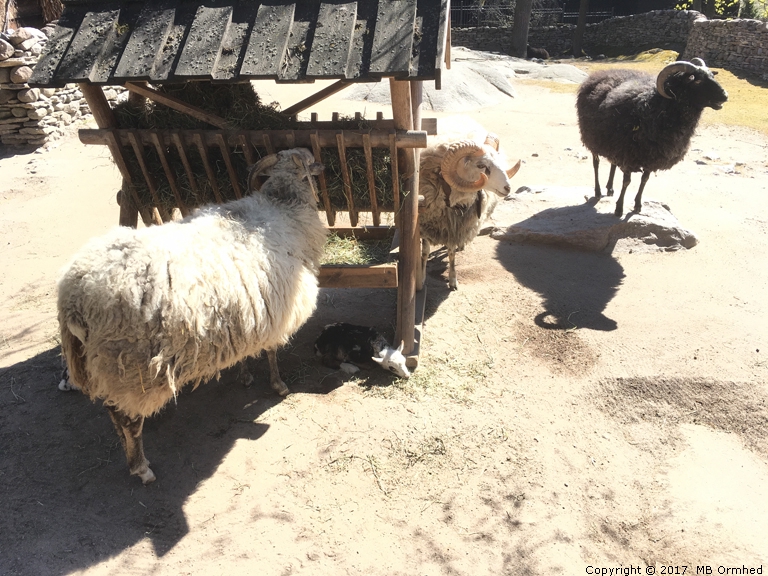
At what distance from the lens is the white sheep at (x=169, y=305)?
350cm

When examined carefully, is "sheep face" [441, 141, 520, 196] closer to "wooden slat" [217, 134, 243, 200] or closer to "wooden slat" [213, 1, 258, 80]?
"wooden slat" [217, 134, 243, 200]

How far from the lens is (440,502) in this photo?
4.07 meters

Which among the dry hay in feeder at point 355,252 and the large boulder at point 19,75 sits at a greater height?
the large boulder at point 19,75

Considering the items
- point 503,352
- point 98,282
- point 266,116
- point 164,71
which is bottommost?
point 503,352

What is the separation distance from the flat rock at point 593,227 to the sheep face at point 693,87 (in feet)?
5.15

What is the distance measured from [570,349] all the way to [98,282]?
4.58 metres

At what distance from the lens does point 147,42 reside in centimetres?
441

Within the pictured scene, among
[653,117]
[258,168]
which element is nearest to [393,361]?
[258,168]

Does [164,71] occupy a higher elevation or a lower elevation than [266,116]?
higher

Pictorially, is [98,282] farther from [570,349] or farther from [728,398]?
[728,398]

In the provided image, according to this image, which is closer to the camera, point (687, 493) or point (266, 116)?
point (687, 493)

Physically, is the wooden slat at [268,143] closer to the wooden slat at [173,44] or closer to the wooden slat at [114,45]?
the wooden slat at [173,44]

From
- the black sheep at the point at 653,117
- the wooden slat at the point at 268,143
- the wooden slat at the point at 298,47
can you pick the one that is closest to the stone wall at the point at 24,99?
the wooden slat at the point at 268,143

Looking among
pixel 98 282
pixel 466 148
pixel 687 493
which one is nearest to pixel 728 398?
pixel 687 493
